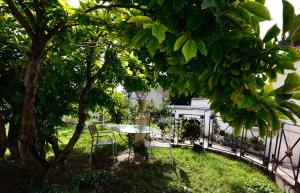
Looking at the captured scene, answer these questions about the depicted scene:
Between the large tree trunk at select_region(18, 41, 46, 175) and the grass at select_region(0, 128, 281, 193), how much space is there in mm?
568

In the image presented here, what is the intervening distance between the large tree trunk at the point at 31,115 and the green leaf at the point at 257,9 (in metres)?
3.01

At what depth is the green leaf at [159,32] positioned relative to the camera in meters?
1.59

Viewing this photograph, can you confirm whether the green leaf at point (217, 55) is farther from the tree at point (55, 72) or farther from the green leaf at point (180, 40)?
the tree at point (55, 72)

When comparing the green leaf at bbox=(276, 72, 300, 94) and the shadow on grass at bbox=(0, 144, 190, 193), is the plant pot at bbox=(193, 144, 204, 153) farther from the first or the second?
the green leaf at bbox=(276, 72, 300, 94)

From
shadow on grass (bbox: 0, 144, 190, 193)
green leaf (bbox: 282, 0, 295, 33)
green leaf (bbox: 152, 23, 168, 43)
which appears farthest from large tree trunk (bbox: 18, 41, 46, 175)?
green leaf (bbox: 282, 0, 295, 33)

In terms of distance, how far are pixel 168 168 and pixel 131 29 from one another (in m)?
6.50

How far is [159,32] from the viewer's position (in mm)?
1598

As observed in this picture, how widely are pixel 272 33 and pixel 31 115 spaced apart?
4.01 meters

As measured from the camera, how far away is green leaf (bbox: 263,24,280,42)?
1.53 meters

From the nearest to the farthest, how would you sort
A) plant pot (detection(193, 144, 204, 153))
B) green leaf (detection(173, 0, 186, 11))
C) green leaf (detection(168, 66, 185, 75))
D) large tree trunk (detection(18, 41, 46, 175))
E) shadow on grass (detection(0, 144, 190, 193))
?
1. green leaf (detection(173, 0, 186, 11))
2. green leaf (detection(168, 66, 185, 75))
3. large tree trunk (detection(18, 41, 46, 175))
4. shadow on grass (detection(0, 144, 190, 193))
5. plant pot (detection(193, 144, 204, 153))

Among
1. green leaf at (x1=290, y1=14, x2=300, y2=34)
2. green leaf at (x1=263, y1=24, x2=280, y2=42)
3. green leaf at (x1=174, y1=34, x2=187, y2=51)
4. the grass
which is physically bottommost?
the grass

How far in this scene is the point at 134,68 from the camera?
7074mm

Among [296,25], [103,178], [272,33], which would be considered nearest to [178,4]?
[272,33]

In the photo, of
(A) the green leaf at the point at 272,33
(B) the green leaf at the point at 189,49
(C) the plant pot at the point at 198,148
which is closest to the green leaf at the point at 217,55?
(B) the green leaf at the point at 189,49
